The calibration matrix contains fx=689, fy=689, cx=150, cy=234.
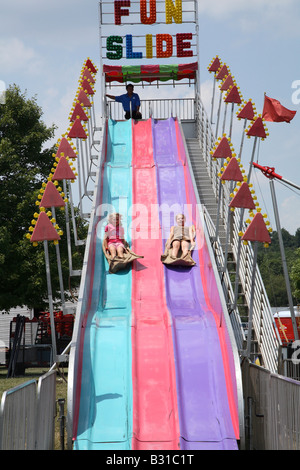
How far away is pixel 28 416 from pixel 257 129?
8489mm

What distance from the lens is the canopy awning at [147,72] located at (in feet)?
77.0

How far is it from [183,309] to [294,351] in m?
2.18

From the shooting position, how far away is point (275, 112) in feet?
46.9

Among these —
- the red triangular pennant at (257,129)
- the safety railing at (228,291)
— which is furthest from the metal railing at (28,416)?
the red triangular pennant at (257,129)

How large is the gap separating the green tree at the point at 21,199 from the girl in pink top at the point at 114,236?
11.0 metres

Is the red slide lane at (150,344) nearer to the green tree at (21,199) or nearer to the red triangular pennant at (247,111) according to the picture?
the red triangular pennant at (247,111)

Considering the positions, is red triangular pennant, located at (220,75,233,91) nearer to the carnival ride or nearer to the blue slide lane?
the carnival ride

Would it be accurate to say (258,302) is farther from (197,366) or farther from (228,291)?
(197,366)

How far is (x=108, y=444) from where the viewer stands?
344 inches

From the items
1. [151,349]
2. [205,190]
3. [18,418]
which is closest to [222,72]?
[205,190]

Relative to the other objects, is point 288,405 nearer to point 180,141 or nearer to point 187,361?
point 187,361

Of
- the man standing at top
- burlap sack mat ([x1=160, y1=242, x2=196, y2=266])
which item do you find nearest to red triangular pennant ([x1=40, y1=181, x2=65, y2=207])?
burlap sack mat ([x1=160, y1=242, x2=196, y2=266])

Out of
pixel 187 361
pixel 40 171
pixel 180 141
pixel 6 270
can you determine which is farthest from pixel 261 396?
pixel 40 171

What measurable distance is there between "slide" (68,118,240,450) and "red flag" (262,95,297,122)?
2.53 m
